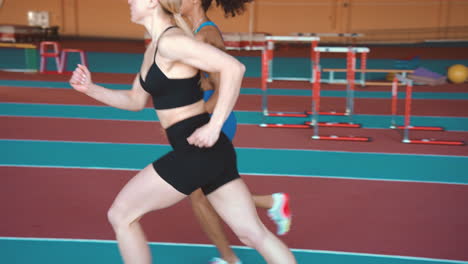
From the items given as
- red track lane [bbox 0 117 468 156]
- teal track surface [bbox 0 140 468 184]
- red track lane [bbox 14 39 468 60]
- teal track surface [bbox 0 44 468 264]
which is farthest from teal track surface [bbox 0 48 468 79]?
teal track surface [bbox 0 140 468 184]

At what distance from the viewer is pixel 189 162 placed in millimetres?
2592

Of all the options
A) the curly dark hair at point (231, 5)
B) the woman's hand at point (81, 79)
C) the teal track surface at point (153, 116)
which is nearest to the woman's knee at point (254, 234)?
the woman's hand at point (81, 79)

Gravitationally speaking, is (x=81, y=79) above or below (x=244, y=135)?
above

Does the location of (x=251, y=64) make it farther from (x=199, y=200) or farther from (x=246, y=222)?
(x=246, y=222)

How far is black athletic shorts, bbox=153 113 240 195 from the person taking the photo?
8.52 ft

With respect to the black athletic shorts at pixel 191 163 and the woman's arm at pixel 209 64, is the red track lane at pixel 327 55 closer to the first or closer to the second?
the black athletic shorts at pixel 191 163

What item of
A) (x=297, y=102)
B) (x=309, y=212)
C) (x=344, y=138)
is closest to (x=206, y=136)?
(x=309, y=212)

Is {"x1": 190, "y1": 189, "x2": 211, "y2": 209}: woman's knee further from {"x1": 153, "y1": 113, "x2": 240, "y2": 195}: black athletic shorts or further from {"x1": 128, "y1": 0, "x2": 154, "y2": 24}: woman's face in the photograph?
{"x1": 128, "y1": 0, "x2": 154, "y2": 24}: woman's face

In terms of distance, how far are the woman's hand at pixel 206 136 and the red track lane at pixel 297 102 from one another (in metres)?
7.12

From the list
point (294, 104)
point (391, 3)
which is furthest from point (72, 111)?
point (391, 3)

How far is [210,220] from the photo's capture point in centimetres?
334

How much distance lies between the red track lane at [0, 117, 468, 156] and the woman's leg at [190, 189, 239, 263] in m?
3.56

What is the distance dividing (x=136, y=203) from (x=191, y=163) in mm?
303

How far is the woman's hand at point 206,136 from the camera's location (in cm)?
248
